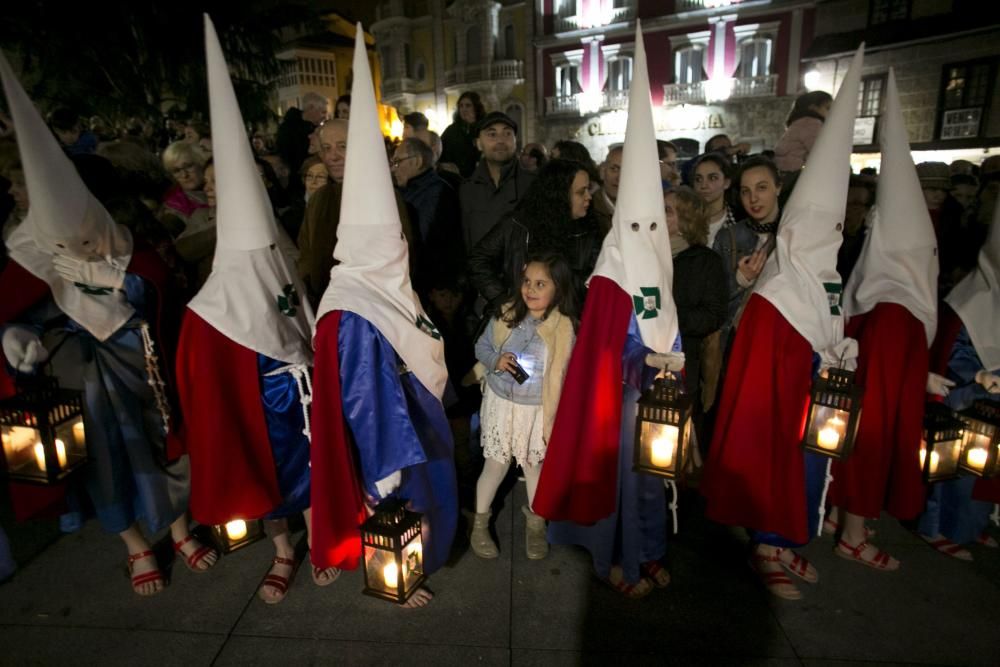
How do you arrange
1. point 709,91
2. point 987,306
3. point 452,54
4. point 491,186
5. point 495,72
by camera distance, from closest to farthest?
point 987,306, point 491,186, point 709,91, point 495,72, point 452,54

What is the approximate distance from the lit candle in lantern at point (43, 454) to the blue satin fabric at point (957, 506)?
4387mm

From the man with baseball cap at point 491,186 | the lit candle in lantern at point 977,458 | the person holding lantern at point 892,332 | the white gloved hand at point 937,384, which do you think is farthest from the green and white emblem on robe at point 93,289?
the lit candle in lantern at point 977,458

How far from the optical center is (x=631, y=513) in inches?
114

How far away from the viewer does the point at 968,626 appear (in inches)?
108

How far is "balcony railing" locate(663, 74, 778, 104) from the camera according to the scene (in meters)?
22.2

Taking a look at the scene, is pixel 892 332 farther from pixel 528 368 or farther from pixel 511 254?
pixel 511 254

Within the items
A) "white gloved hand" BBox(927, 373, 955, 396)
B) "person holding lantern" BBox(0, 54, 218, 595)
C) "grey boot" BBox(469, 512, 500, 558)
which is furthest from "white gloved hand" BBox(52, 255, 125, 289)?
"white gloved hand" BBox(927, 373, 955, 396)

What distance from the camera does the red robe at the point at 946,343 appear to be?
3025 millimetres

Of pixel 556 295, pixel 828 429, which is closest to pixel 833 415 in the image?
pixel 828 429

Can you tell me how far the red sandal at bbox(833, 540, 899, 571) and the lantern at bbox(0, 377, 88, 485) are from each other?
4.03 meters

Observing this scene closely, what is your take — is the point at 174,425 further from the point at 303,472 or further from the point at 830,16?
the point at 830,16

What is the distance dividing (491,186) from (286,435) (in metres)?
2.25

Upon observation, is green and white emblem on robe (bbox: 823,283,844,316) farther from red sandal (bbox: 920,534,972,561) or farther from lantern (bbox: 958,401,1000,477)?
red sandal (bbox: 920,534,972,561)

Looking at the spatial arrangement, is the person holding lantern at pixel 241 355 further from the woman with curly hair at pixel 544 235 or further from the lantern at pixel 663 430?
the lantern at pixel 663 430
